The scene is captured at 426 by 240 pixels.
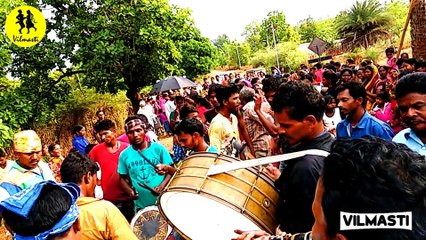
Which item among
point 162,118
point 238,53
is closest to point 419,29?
point 162,118

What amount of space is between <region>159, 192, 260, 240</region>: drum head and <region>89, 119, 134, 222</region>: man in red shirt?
90.3 inches

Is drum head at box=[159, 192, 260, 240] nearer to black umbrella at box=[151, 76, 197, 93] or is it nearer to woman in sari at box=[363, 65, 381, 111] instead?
woman in sari at box=[363, 65, 381, 111]

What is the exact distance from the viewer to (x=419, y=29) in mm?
8594

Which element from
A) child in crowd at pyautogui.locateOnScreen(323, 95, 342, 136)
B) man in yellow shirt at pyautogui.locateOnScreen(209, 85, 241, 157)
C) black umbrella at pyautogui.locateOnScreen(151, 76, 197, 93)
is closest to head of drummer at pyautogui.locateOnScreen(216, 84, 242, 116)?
man in yellow shirt at pyautogui.locateOnScreen(209, 85, 241, 157)

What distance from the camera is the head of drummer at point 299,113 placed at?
2352 millimetres

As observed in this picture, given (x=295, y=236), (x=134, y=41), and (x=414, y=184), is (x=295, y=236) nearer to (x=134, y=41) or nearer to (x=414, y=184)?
(x=414, y=184)

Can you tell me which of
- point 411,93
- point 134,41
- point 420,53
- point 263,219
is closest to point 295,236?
point 263,219

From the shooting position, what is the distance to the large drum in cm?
229

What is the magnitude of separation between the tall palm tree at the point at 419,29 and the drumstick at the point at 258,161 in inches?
297

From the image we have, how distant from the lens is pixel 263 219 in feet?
7.47

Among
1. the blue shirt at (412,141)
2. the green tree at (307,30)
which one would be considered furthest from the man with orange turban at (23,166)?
the green tree at (307,30)

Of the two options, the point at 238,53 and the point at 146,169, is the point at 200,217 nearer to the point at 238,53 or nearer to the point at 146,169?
the point at 146,169

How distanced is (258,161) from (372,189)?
1.06m

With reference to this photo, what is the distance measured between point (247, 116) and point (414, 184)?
14.5 feet
